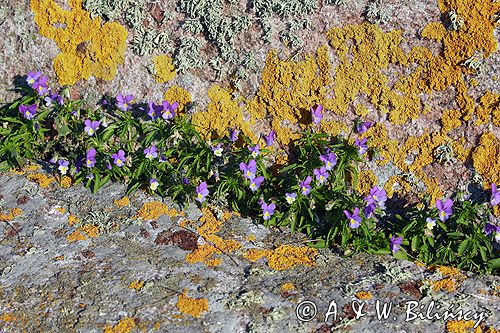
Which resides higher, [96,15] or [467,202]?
[96,15]

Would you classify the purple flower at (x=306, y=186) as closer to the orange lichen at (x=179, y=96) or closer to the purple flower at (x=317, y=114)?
the purple flower at (x=317, y=114)

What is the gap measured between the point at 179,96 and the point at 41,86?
111 cm

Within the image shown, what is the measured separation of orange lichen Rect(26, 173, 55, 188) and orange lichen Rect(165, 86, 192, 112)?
1113 mm

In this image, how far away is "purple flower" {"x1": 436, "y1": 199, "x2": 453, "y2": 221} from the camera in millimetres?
4473

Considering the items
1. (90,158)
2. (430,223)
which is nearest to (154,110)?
(90,158)

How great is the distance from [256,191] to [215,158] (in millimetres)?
455

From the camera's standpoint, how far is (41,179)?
5.07m

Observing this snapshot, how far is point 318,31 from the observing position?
4879 mm

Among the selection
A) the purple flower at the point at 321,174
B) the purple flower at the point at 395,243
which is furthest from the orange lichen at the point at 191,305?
the purple flower at the point at 395,243

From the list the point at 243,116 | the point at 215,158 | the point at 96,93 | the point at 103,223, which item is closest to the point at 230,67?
the point at 243,116

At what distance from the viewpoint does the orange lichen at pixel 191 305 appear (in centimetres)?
383

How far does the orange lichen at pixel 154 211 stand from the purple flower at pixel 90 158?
0.53 m

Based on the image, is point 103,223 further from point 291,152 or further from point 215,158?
point 291,152

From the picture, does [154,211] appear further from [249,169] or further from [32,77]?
[32,77]
